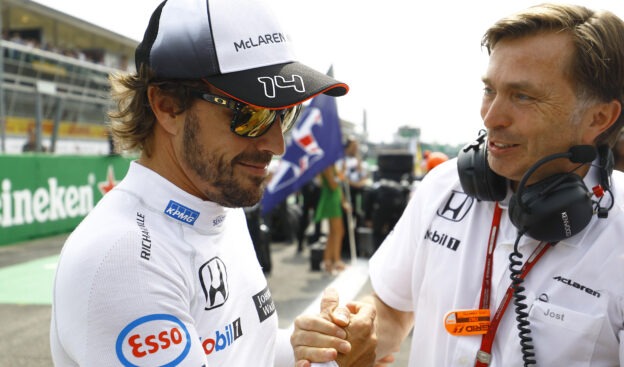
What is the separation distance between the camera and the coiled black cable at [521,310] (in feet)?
5.10

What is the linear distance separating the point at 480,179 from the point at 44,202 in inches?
417

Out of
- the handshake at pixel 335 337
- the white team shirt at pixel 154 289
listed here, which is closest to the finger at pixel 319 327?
the handshake at pixel 335 337

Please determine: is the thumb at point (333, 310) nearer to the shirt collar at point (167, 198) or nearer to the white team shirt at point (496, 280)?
the white team shirt at point (496, 280)

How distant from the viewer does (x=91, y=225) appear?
53.6 inches

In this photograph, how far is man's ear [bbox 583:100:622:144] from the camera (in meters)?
1.69

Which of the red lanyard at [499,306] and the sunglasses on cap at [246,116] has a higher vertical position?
→ the sunglasses on cap at [246,116]

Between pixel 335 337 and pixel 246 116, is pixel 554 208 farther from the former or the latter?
pixel 246 116

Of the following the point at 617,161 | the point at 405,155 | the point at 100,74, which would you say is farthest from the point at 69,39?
the point at 617,161

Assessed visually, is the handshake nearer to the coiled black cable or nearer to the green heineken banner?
the coiled black cable

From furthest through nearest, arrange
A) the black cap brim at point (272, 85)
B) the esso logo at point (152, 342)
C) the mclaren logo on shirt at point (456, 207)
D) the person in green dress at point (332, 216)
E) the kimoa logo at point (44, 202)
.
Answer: the kimoa logo at point (44, 202), the person in green dress at point (332, 216), the mclaren logo on shirt at point (456, 207), the black cap brim at point (272, 85), the esso logo at point (152, 342)

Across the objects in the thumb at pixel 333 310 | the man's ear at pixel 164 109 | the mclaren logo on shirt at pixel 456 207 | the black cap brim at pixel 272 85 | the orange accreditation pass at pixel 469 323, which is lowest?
the thumb at pixel 333 310

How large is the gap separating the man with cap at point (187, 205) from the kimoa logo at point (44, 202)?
9.14m

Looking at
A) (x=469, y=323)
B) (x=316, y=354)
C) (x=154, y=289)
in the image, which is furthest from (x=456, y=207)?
(x=154, y=289)

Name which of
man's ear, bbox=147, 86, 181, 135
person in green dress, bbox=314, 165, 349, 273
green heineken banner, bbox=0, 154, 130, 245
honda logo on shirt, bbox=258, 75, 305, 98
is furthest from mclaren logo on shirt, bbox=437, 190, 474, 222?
green heineken banner, bbox=0, 154, 130, 245
